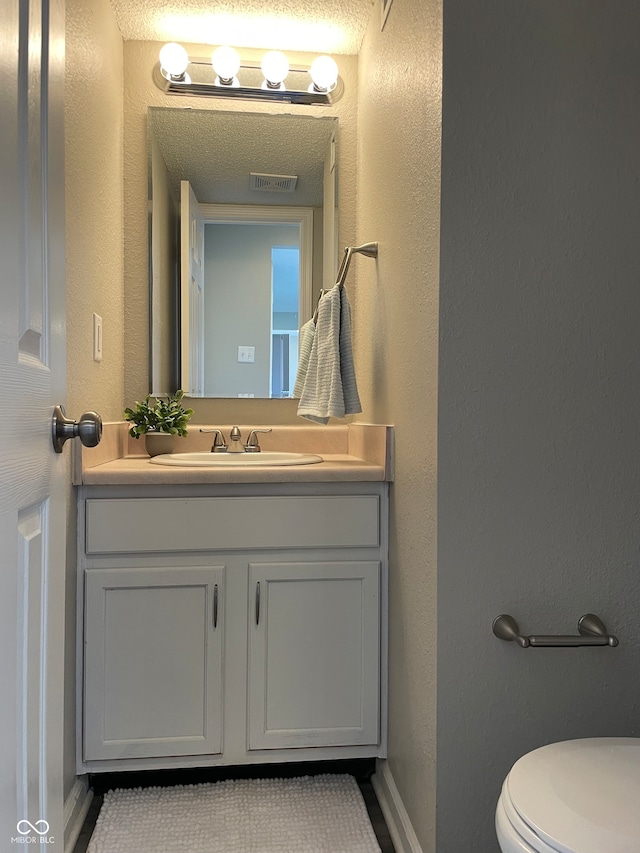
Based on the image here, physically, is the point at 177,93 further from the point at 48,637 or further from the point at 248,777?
the point at 248,777

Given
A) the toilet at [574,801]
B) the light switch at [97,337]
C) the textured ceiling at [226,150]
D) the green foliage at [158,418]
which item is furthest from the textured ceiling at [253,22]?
the toilet at [574,801]

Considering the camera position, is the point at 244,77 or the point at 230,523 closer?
the point at 230,523

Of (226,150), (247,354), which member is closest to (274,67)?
(226,150)

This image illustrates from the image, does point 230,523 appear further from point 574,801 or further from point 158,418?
point 574,801

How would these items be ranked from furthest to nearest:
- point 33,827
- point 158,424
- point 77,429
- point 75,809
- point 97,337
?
point 158,424 → point 97,337 → point 75,809 → point 77,429 → point 33,827

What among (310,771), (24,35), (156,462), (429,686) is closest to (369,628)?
(429,686)

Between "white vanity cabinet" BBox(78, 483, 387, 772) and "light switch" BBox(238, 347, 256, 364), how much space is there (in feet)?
2.34

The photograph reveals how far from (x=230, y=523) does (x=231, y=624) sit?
25cm

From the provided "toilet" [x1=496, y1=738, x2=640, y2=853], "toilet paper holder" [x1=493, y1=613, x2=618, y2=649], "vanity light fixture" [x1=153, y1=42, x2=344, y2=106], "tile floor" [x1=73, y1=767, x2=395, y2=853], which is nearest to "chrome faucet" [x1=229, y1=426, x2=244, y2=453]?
"tile floor" [x1=73, y1=767, x2=395, y2=853]

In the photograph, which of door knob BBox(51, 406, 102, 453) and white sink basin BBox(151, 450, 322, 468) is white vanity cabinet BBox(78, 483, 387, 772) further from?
door knob BBox(51, 406, 102, 453)

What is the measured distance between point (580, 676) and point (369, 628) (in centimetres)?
52

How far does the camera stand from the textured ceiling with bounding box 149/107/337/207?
2117 millimetres

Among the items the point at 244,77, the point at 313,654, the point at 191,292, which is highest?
the point at 244,77

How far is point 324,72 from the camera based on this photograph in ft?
6.91
